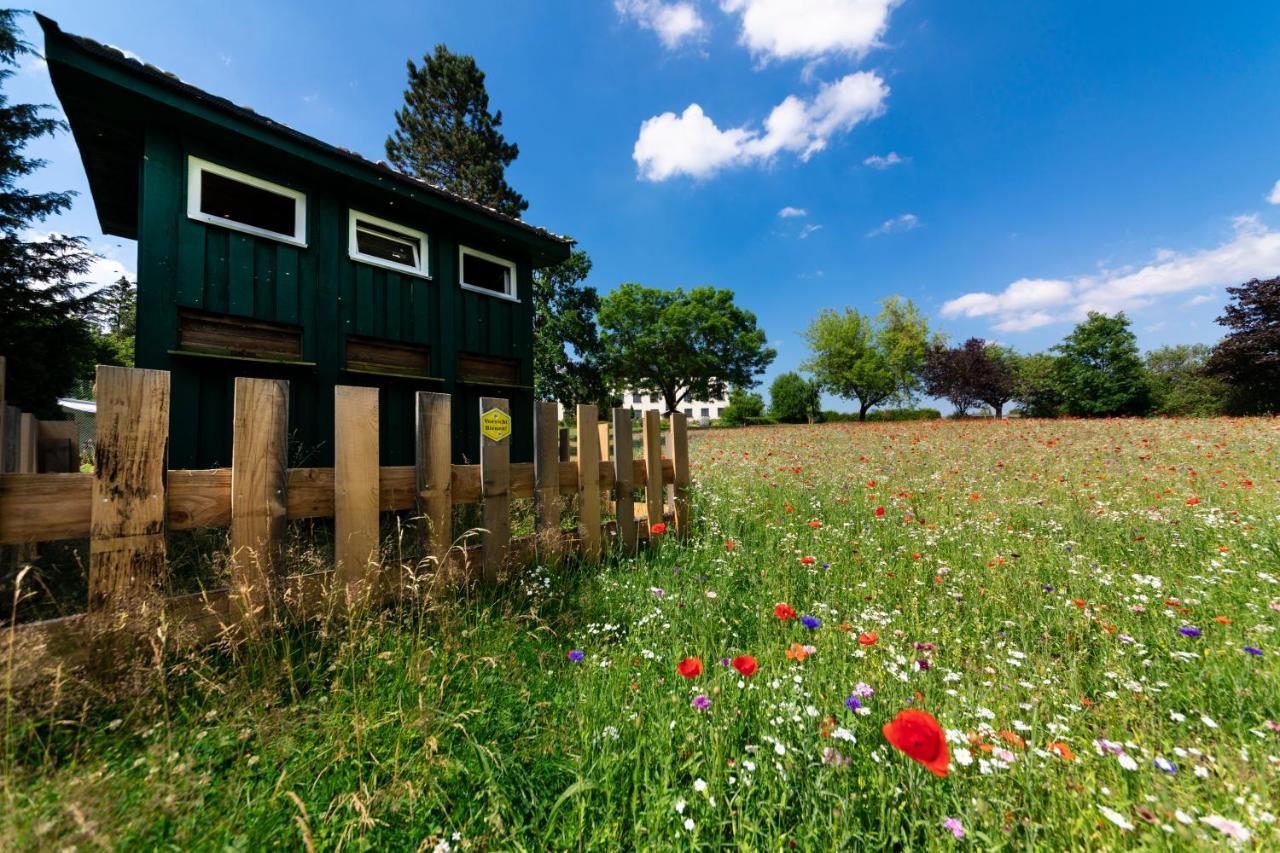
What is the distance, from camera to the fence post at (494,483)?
2787mm

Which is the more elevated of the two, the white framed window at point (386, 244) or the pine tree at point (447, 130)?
the pine tree at point (447, 130)

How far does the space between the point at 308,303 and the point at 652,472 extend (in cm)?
474

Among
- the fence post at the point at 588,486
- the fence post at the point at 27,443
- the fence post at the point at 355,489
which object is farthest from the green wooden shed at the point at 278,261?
the fence post at the point at 355,489

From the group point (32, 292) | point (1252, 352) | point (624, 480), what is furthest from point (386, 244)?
point (1252, 352)

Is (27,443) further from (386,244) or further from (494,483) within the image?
(386,244)

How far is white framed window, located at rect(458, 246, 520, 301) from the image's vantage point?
6.92 m

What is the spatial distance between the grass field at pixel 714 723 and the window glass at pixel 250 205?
226 inches

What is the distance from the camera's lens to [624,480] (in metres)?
3.68

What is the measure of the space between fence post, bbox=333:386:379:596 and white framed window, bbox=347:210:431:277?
458 centimetres

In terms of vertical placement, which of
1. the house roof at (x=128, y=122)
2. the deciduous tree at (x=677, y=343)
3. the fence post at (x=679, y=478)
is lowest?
the fence post at (x=679, y=478)

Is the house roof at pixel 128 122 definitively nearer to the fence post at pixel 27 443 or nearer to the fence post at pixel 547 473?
the fence post at pixel 27 443

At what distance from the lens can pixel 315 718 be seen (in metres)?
A: 1.55

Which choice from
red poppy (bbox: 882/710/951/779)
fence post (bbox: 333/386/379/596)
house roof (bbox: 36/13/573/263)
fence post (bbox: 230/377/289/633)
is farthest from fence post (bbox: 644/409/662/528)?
house roof (bbox: 36/13/573/263)

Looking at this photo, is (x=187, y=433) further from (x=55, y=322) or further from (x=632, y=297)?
(x=632, y=297)
